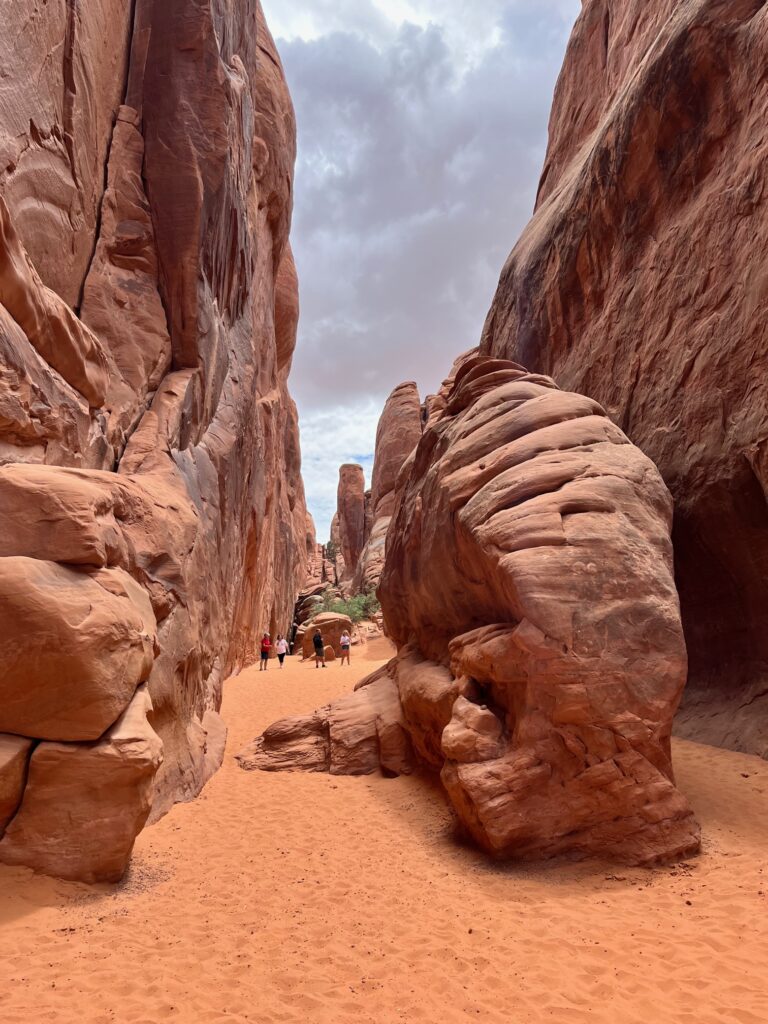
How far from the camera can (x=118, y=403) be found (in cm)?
1073

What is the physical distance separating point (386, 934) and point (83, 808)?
286 centimetres

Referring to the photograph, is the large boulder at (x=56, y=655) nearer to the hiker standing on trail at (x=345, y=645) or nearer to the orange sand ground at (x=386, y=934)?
the orange sand ground at (x=386, y=934)

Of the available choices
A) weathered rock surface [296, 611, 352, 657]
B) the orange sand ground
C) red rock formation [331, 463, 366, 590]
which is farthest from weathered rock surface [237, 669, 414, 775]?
red rock formation [331, 463, 366, 590]

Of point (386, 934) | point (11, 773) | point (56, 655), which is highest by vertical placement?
point (56, 655)

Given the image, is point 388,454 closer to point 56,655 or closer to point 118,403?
point 118,403

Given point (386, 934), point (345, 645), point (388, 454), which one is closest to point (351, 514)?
point (388, 454)

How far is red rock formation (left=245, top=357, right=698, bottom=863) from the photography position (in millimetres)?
6297

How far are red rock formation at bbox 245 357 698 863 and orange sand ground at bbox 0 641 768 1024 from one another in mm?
539

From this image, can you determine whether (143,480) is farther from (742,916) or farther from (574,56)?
(574,56)

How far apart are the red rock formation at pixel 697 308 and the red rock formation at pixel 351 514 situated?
144 feet

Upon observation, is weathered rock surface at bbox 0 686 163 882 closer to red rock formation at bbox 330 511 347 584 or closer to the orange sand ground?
the orange sand ground

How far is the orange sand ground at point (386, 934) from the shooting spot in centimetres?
389

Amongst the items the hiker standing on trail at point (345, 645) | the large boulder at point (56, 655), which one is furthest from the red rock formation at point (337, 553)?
the large boulder at point (56, 655)

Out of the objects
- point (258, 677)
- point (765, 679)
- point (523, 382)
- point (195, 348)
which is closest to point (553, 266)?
point (523, 382)
